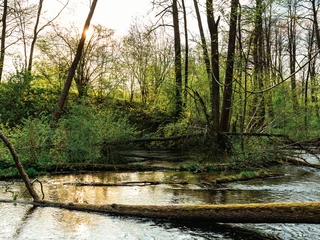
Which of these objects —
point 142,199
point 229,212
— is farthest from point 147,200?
point 229,212

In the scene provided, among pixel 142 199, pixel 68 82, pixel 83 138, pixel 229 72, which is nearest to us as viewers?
pixel 142 199

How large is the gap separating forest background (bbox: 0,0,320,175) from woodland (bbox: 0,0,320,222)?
6 centimetres

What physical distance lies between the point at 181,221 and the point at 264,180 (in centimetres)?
559

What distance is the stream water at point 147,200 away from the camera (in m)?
6.36

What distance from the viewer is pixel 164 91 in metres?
22.9

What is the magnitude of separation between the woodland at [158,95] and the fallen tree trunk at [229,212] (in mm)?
239

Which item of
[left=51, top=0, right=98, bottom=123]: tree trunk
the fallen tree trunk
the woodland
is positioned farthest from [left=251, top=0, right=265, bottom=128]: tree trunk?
the fallen tree trunk

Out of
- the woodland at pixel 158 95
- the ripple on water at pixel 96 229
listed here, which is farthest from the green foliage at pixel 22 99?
the ripple on water at pixel 96 229

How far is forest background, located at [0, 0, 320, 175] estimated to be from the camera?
13.7m

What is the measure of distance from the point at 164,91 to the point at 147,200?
14540mm

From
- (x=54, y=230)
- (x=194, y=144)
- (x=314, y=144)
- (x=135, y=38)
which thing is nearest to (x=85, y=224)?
(x=54, y=230)

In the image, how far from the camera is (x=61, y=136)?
13.7 meters

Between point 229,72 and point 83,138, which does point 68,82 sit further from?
point 229,72

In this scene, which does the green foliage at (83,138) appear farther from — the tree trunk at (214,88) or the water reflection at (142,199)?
the tree trunk at (214,88)
